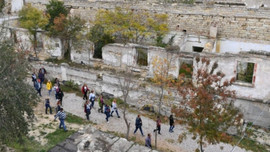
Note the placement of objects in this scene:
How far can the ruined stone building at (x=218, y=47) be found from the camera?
14883mm

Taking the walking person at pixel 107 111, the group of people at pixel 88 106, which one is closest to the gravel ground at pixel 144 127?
the group of people at pixel 88 106

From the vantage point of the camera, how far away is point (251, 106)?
14961 mm

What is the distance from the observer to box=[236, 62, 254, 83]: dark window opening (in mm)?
15896

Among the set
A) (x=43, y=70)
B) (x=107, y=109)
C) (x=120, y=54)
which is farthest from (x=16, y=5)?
(x=107, y=109)

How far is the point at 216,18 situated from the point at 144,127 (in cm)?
954

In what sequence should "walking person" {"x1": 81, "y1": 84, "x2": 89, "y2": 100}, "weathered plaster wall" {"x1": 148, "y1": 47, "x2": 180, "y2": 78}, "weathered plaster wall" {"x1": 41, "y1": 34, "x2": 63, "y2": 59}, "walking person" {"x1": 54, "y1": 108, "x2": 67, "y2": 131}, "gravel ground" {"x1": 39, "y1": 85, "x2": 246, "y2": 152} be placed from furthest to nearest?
1. "weathered plaster wall" {"x1": 41, "y1": 34, "x2": 63, "y2": 59}
2. "walking person" {"x1": 81, "y1": 84, "x2": 89, "y2": 100}
3. "weathered plaster wall" {"x1": 148, "y1": 47, "x2": 180, "y2": 78}
4. "walking person" {"x1": 54, "y1": 108, "x2": 67, "y2": 131}
5. "gravel ground" {"x1": 39, "y1": 85, "x2": 246, "y2": 152}

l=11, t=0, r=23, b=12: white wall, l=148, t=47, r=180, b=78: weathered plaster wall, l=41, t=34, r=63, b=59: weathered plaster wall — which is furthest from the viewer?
l=11, t=0, r=23, b=12: white wall

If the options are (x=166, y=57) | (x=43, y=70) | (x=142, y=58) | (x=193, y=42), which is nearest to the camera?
(x=166, y=57)

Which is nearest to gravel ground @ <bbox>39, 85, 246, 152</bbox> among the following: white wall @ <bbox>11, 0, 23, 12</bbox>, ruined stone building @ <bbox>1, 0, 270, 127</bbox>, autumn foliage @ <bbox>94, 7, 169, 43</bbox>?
ruined stone building @ <bbox>1, 0, 270, 127</bbox>

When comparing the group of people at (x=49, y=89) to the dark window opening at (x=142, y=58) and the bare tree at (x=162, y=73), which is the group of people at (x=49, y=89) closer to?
the bare tree at (x=162, y=73)

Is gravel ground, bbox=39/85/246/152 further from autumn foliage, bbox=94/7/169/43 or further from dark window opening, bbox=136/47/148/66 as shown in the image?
autumn foliage, bbox=94/7/169/43

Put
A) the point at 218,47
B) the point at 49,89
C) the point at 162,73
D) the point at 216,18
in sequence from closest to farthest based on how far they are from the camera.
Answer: the point at 162,73 → the point at 49,89 → the point at 216,18 → the point at 218,47

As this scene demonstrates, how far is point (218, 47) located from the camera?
791 inches

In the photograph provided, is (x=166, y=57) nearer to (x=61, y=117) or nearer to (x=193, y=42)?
(x=193, y=42)
